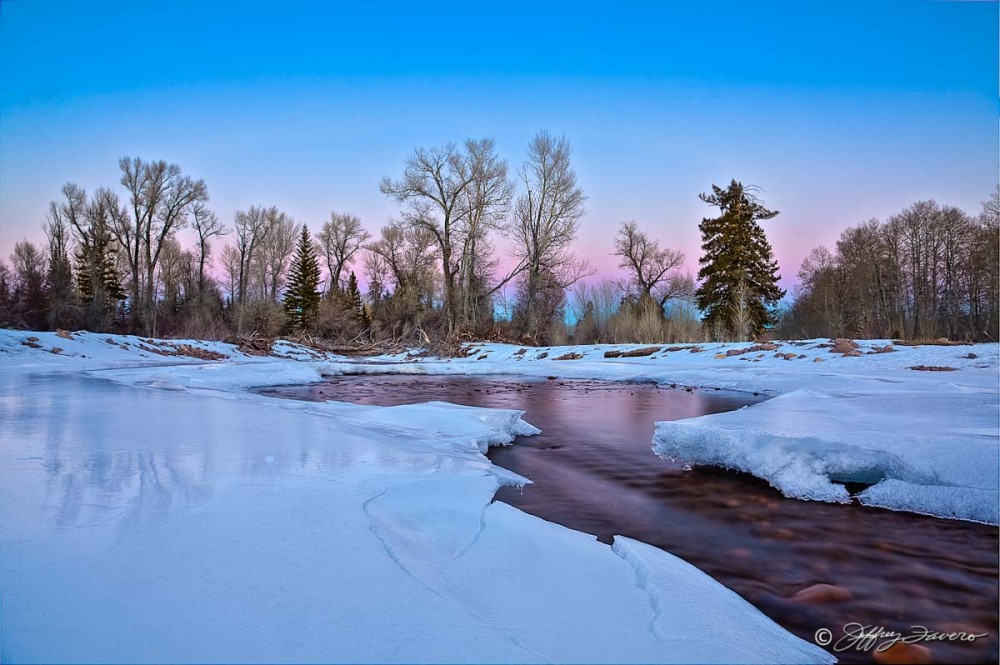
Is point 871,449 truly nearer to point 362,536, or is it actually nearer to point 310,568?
point 362,536

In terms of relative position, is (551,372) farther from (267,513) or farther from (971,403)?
(267,513)

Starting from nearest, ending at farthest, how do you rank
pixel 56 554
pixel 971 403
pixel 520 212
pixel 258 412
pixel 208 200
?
1. pixel 56 554
2. pixel 971 403
3. pixel 258 412
4. pixel 520 212
5. pixel 208 200

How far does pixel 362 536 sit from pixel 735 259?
26589mm

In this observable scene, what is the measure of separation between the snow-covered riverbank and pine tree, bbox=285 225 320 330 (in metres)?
32.5

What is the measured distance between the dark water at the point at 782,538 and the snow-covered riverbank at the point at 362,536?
0.23m

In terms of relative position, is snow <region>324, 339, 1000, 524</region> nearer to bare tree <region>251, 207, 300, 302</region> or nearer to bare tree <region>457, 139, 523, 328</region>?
bare tree <region>457, 139, 523, 328</region>

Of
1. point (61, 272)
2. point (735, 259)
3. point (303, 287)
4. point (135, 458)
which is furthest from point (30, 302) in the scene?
point (735, 259)

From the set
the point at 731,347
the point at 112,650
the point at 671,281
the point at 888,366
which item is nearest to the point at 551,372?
the point at 731,347

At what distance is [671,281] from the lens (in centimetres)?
3266

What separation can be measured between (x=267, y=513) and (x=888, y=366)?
9.69 metres

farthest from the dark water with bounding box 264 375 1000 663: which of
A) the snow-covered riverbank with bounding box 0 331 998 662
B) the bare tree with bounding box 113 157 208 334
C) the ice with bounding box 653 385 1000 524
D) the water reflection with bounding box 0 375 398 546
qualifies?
the bare tree with bounding box 113 157 208 334

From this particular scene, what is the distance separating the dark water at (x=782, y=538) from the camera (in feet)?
5.44

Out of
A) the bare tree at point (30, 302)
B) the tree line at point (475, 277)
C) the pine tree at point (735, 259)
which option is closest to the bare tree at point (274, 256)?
the tree line at point (475, 277)

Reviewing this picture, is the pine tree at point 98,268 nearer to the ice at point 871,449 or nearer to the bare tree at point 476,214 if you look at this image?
the bare tree at point 476,214
